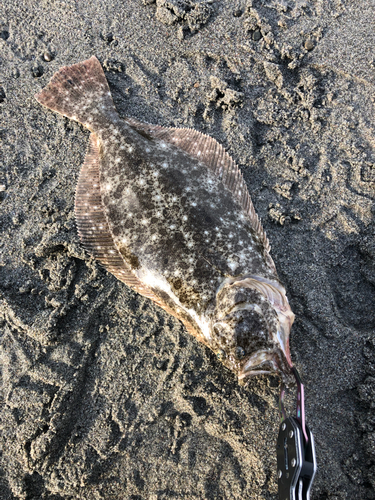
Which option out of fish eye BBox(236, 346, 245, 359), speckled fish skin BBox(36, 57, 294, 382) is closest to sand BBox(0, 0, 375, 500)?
speckled fish skin BBox(36, 57, 294, 382)

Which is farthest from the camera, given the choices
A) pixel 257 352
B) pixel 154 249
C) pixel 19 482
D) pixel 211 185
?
pixel 211 185

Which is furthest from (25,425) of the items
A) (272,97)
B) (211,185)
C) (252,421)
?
(272,97)

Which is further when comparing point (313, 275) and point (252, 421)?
point (313, 275)

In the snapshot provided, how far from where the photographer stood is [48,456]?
2.75 metres

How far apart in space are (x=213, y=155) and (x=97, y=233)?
1.54m

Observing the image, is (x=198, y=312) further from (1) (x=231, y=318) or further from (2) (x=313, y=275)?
(2) (x=313, y=275)

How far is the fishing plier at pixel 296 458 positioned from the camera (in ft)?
6.57

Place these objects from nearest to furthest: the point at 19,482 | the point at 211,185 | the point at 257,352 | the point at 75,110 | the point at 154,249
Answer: the point at 257,352 → the point at 19,482 → the point at 154,249 → the point at 211,185 → the point at 75,110

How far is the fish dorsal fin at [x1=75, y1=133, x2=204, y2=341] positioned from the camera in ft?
10.3

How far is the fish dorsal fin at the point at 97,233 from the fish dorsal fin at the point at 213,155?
75 cm

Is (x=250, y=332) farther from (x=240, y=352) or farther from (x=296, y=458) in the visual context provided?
(x=296, y=458)

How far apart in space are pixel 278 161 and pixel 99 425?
11.0 feet

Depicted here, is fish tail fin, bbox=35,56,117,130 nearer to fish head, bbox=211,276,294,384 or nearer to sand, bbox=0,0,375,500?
sand, bbox=0,0,375,500

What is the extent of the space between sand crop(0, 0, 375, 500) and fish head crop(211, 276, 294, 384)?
1.66ft
